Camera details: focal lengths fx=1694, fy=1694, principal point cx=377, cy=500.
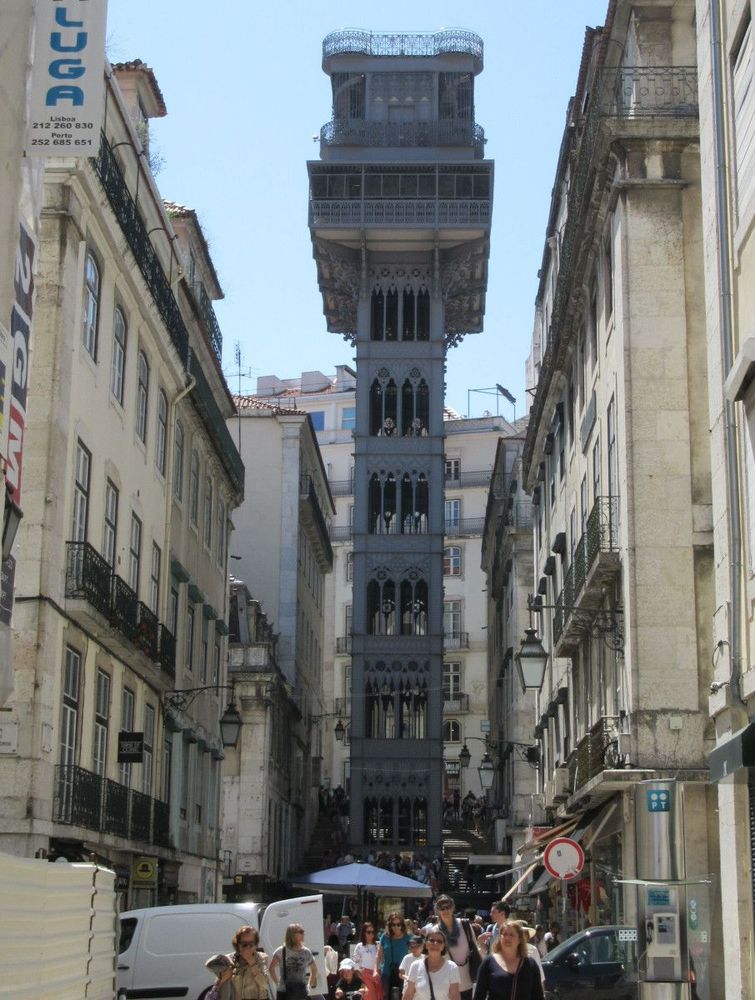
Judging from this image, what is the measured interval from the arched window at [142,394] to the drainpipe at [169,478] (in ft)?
7.13

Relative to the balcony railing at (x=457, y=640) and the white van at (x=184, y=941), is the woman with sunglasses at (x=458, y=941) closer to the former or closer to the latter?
the white van at (x=184, y=941)

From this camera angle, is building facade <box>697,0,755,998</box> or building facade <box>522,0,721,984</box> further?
building facade <box>522,0,721,984</box>

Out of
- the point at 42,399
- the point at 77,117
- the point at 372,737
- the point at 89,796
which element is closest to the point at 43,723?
the point at 89,796

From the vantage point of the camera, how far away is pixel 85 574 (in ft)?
71.7

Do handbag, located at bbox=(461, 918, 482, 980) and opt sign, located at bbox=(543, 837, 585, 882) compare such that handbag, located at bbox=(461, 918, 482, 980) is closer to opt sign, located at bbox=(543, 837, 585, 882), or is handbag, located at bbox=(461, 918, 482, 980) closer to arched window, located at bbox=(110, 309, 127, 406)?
opt sign, located at bbox=(543, 837, 585, 882)

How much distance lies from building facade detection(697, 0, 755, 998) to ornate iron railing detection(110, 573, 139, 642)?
34.2 feet

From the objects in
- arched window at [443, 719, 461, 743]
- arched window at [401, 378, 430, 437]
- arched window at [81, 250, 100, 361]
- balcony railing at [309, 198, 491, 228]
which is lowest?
arched window at [443, 719, 461, 743]

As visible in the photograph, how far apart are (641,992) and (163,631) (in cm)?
1089

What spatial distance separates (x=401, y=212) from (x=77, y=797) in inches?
1573

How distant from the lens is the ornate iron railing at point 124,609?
23.7 meters

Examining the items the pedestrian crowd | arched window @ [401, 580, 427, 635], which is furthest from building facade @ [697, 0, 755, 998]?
arched window @ [401, 580, 427, 635]

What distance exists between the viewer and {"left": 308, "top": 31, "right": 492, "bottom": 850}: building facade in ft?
189

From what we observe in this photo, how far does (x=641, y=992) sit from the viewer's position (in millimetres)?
19609

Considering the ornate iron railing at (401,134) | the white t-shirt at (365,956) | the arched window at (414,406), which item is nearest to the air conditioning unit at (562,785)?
the white t-shirt at (365,956)
